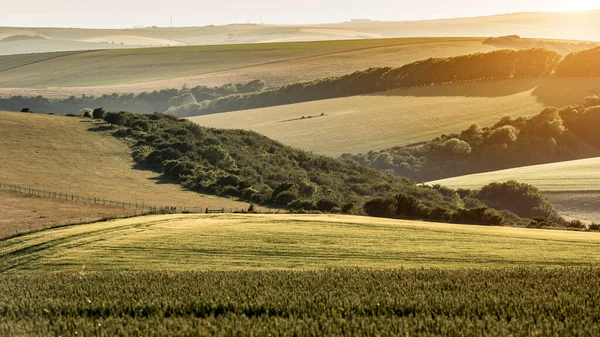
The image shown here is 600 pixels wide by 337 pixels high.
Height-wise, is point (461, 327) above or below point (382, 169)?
above

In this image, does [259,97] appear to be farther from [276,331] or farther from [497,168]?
[276,331]

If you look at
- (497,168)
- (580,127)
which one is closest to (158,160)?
(497,168)

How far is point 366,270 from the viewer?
33.6 metres

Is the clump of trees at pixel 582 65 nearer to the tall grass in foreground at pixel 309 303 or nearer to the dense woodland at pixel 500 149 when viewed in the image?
the dense woodland at pixel 500 149

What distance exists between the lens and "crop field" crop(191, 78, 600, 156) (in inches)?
5074

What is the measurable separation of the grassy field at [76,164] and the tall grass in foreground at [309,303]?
143 ft

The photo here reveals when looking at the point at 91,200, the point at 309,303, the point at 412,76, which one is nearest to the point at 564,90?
the point at 412,76

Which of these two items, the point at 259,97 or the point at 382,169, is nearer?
the point at 382,169

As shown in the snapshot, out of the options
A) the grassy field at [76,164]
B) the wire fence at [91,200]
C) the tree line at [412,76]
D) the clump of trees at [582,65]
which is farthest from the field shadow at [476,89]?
Result: the wire fence at [91,200]

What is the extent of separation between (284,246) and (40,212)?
32.4 m

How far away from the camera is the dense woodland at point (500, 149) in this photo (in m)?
113

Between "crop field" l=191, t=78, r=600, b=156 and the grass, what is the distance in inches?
3009

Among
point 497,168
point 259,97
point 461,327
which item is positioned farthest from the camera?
point 259,97

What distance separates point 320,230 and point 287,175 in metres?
51.1
